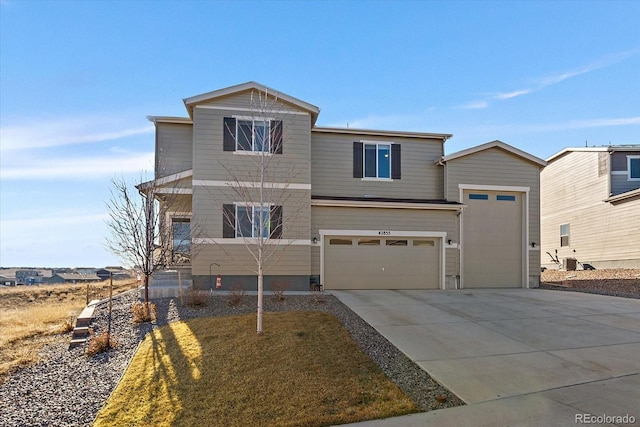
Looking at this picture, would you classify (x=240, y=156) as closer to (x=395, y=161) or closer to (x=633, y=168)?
(x=395, y=161)

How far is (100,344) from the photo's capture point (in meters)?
9.19

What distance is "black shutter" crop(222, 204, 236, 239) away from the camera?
15.3 metres

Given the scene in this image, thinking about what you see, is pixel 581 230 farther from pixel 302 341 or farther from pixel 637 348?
pixel 302 341

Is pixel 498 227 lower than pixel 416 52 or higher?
lower

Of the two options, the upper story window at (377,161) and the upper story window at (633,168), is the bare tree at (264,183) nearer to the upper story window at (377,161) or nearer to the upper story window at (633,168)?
the upper story window at (377,161)

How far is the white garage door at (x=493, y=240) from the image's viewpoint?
17.9 m

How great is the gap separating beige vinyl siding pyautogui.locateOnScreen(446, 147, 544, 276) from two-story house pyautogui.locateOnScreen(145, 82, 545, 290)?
4 cm

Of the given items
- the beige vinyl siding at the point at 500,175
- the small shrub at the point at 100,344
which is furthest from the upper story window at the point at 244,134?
the small shrub at the point at 100,344

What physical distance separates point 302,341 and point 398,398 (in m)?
2.72

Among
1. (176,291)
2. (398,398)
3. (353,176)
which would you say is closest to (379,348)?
(398,398)

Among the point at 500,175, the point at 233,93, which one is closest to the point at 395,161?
the point at 500,175

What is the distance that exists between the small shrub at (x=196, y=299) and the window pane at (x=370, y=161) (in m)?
8.54

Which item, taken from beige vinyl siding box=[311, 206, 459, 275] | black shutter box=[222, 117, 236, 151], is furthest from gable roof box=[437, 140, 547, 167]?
black shutter box=[222, 117, 236, 151]

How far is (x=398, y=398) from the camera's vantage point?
626 cm
